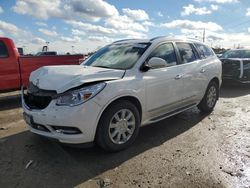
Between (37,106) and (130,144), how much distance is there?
1.54m

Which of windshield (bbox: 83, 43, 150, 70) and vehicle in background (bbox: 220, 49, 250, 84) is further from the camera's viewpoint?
vehicle in background (bbox: 220, 49, 250, 84)

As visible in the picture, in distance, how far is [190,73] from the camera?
520 centimetres

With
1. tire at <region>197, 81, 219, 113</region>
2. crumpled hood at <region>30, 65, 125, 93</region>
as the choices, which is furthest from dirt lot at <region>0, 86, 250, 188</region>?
crumpled hood at <region>30, 65, 125, 93</region>

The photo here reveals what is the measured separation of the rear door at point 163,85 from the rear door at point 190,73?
7.0 inches

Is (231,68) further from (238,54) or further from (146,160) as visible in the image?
(146,160)

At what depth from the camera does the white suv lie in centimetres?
353

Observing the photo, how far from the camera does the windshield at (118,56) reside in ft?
14.4

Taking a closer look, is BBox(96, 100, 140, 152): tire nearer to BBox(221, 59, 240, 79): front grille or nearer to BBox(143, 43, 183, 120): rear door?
BBox(143, 43, 183, 120): rear door

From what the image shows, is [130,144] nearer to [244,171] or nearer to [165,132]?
[165,132]

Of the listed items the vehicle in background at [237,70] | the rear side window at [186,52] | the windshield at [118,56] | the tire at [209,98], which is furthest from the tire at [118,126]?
the vehicle in background at [237,70]

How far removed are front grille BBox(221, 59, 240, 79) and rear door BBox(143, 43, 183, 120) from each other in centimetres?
561

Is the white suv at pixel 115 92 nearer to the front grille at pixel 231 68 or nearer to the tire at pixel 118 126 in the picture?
the tire at pixel 118 126

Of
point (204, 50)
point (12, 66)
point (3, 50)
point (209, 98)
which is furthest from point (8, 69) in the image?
point (209, 98)

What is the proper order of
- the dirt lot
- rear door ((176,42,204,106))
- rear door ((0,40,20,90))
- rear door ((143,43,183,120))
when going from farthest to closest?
rear door ((0,40,20,90))
rear door ((176,42,204,106))
rear door ((143,43,183,120))
the dirt lot
